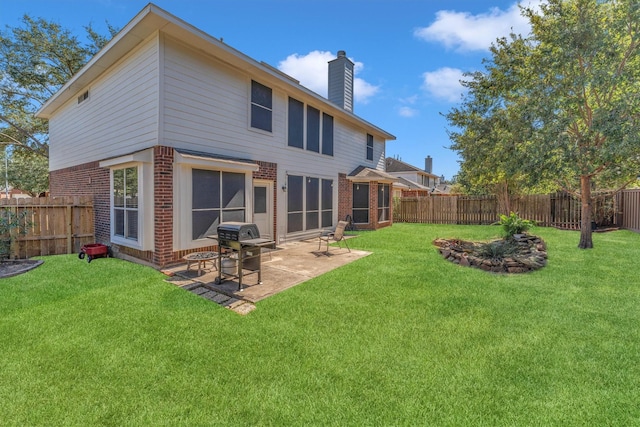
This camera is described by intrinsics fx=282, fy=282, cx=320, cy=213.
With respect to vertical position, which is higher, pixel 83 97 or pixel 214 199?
pixel 83 97

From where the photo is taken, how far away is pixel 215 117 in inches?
291

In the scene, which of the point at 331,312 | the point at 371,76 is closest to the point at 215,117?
the point at 331,312

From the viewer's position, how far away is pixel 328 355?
3.06 metres

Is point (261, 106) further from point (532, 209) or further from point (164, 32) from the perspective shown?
point (532, 209)

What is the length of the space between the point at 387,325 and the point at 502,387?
1417mm

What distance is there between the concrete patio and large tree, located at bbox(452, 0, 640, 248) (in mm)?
6149

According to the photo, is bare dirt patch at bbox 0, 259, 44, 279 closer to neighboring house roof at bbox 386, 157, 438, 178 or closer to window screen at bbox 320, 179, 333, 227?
window screen at bbox 320, 179, 333, 227

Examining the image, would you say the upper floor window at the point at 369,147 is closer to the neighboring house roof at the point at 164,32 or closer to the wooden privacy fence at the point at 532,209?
the wooden privacy fence at the point at 532,209

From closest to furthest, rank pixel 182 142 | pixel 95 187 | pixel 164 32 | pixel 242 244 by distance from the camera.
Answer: pixel 242 244
pixel 164 32
pixel 182 142
pixel 95 187

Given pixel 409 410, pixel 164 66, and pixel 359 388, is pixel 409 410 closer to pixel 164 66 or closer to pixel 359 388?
pixel 359 388

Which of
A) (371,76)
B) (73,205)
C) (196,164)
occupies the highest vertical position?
(371,76)

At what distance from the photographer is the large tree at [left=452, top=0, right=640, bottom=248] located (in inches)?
285

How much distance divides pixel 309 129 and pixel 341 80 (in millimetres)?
4861

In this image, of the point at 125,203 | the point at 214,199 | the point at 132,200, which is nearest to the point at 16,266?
the point at 125,203
